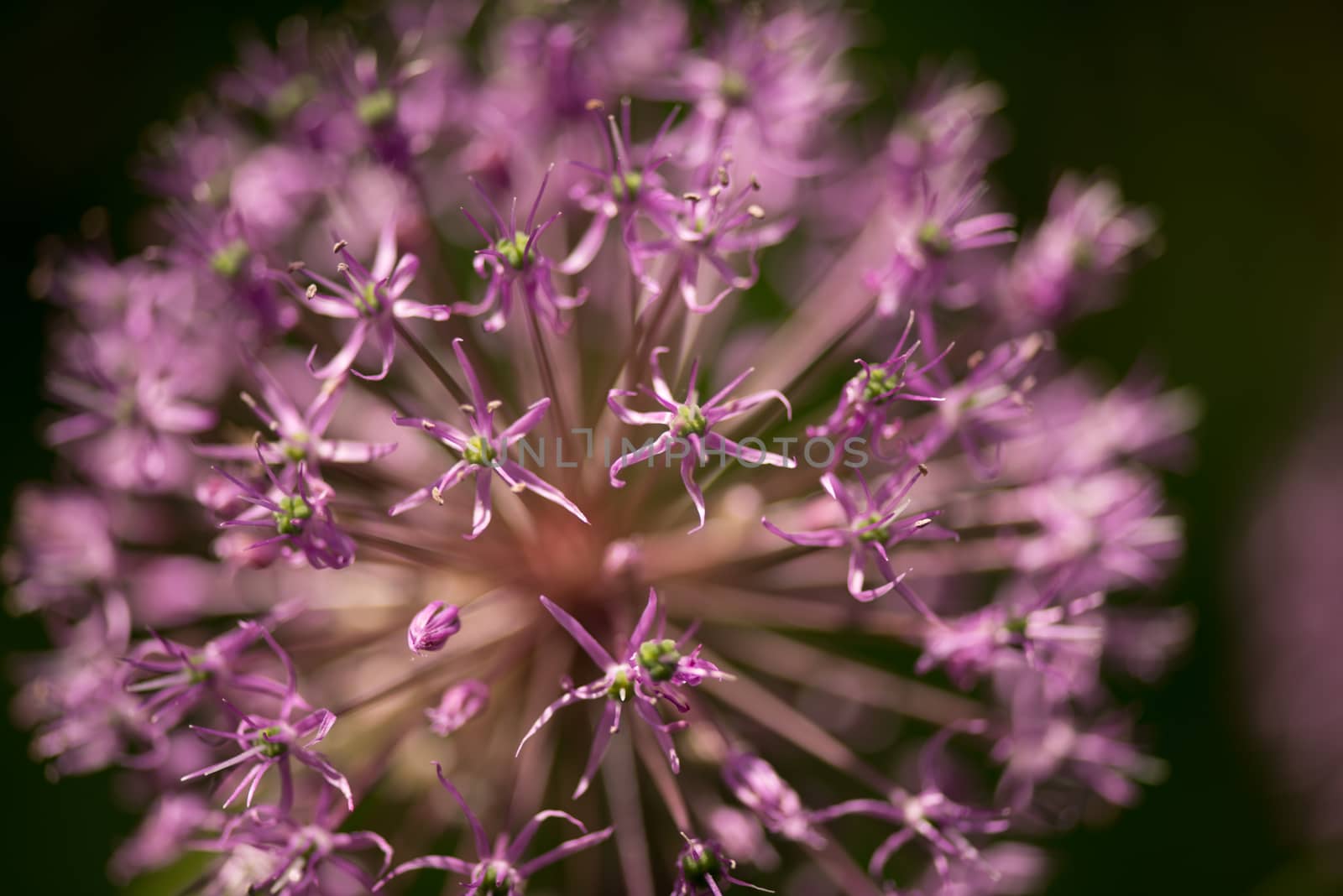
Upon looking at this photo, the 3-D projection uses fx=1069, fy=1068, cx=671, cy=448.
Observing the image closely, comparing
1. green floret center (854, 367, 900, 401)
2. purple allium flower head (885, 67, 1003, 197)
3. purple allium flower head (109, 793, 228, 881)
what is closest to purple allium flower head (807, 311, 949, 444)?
green floret center (854, 367, 900, 401)

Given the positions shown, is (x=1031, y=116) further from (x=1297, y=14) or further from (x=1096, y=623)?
(x=1096, y=623)

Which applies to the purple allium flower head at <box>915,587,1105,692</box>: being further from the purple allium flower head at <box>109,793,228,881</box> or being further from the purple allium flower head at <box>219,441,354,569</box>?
the purple allium flower head at <box>109,793,228,881</box>

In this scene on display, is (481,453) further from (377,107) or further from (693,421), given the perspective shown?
(377,107)

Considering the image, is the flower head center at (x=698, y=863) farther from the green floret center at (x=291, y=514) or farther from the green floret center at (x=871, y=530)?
the green floret center at (x=291, y=514)

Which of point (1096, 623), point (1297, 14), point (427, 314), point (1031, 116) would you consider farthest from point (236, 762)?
point (1297, 14)

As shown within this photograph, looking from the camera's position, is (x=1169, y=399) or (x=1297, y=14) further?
(x=1297, y=14)

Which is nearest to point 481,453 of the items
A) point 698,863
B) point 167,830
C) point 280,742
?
point 280,742

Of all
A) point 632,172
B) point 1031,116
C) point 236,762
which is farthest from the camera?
point 1031,116
